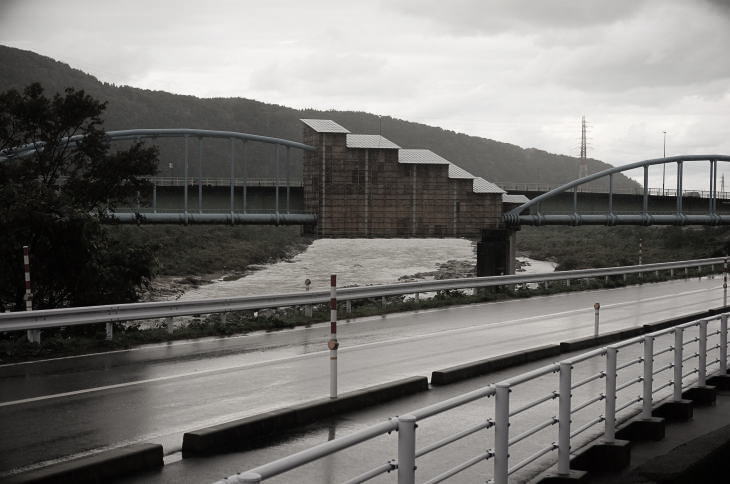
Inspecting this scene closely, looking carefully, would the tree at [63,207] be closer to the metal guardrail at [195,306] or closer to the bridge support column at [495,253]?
the metal guardrail at [195,306]

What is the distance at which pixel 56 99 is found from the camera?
2928 centimetres

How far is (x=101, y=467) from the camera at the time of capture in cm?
779

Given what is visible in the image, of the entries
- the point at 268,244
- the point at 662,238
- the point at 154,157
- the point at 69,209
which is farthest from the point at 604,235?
the point at 69,209

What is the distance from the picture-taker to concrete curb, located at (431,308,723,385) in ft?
43.6

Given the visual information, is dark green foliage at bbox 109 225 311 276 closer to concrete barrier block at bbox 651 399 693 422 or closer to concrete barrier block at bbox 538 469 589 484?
concrete barrier block at bbox 651 399 693 422

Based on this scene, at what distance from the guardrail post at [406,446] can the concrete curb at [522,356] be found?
7.89 m

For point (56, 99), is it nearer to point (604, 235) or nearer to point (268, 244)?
point (268, 244)

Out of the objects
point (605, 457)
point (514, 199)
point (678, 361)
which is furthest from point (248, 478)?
point (514, 199)

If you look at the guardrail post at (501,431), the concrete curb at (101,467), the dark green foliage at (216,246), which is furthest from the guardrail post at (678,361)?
the dark green foliage at (216,246)

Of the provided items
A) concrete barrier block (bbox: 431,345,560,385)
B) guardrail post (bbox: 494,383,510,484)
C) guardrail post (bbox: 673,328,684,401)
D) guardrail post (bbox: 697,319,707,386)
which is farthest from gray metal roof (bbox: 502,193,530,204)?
guardrail post (bbox: 494,383,510,484)

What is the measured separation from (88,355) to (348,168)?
2063 inches

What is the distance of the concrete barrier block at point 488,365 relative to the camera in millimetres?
13156

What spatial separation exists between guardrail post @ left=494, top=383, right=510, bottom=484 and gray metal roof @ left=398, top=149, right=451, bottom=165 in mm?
60117

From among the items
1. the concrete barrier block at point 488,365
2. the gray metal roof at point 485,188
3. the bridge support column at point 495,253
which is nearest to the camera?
the concrete barrier block at point 488,365
